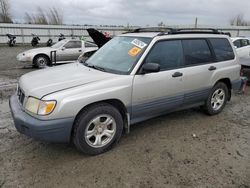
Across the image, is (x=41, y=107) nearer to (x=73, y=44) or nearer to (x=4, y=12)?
(x=73, y=44)

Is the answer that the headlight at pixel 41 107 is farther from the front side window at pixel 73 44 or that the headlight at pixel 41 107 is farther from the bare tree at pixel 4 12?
the bare tree at pixel 4 12

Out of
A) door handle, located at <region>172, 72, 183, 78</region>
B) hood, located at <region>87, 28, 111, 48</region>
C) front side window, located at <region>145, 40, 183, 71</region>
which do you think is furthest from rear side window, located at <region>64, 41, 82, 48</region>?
door handle, located at <region>172, 72, 183, 78</region>

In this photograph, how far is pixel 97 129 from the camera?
10.7 feet

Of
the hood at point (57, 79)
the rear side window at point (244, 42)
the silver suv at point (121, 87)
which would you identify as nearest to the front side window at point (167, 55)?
the silver suv at point (121, 87)

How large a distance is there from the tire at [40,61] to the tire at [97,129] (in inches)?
330

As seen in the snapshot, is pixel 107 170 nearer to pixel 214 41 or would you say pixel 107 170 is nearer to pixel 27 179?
pixel 27 179

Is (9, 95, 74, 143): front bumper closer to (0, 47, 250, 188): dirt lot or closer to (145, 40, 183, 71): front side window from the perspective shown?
(0, 47, 250, 188): dirt lot

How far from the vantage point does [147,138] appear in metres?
3.87

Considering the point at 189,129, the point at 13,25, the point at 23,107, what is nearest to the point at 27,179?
the point at 23,107

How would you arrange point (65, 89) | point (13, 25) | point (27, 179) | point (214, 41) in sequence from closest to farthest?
1. point (27, 179)
2. point (65, 89)
3. point (214, 41)
4. point (13, 25)

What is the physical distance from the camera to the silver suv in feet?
9.53

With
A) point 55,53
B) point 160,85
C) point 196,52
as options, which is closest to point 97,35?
point 55,53

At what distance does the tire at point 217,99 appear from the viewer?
15.6ft

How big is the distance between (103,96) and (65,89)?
Result: 0.52 m
